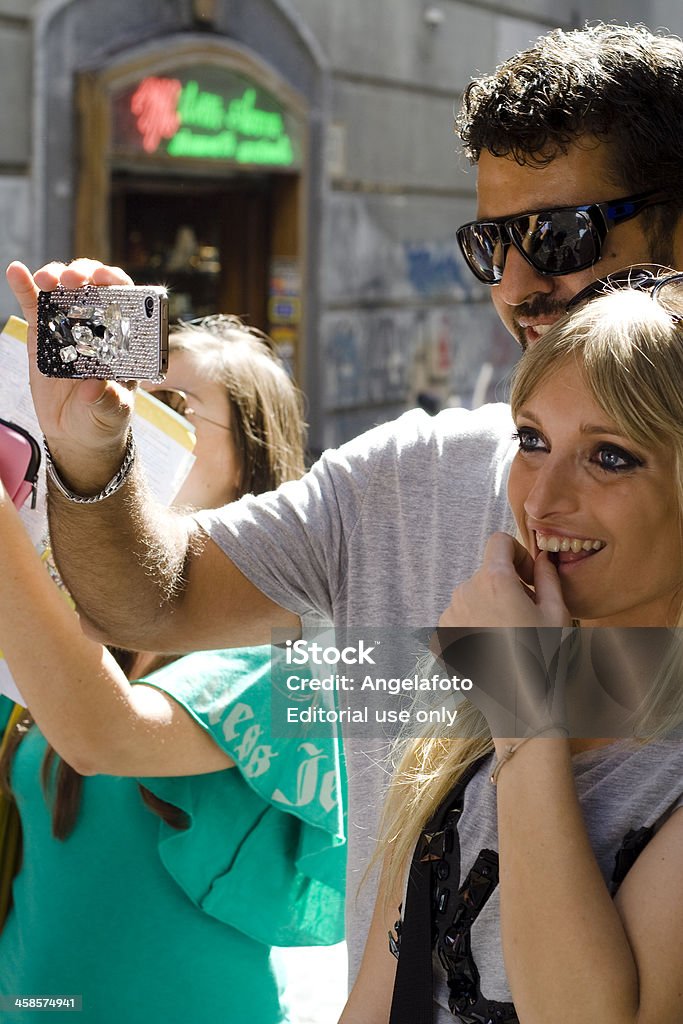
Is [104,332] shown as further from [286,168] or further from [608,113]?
[286,168]

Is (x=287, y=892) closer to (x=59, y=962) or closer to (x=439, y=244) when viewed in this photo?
(x=59, y=962)

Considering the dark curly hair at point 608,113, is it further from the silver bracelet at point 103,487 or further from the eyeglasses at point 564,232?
the silver bracelet at point 103,487

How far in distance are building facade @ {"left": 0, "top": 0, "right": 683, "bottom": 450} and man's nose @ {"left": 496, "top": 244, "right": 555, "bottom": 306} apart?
4.96 m

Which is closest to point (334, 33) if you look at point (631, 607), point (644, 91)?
point (644, 91)

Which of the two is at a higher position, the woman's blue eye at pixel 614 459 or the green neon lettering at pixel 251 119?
the green neon lettering at pixel 251 119

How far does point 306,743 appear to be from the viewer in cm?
206

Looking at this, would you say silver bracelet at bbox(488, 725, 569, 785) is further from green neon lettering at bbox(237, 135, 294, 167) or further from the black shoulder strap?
green neon lettering at bbox(237, 135, 294, 167)

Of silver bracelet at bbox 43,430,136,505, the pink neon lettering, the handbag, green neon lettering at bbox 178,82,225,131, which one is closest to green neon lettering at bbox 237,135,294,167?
green neon lettering at bbox 178,82,225,131

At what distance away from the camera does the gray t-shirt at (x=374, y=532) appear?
5.90ft

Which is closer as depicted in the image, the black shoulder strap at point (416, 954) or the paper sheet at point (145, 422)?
the black shoulder strap at point (416, 954)

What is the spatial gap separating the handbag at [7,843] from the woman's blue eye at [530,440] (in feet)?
3.56

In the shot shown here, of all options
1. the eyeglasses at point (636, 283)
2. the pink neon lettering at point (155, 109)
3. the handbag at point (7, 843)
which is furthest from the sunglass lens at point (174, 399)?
the pink neon lettering at point (155, 109)

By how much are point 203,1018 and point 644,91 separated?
151 centimetres

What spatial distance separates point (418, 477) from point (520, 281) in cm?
30
